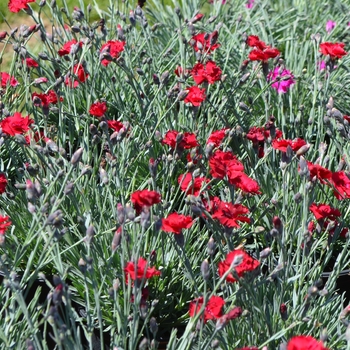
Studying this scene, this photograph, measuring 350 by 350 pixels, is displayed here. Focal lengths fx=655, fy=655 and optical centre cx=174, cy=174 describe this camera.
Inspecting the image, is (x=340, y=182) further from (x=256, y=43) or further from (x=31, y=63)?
(x=31, y=63)

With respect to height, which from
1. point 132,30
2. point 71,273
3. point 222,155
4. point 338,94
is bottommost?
point 338,94

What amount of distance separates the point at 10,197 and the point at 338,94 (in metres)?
1.74

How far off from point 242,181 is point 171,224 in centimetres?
30

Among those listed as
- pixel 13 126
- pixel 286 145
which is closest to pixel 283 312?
pixel 286 145

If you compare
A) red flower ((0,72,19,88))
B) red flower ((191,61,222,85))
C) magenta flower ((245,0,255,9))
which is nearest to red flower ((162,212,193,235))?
red flower ((191,61,222,85))

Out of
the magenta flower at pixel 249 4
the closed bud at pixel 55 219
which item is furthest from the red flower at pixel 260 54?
the magenta flower at pixel 249 4

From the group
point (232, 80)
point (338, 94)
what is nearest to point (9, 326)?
point (232, 80)

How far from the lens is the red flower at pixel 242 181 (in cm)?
165

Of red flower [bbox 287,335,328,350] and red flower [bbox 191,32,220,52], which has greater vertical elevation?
red flower [bbox 191,32,220,52]

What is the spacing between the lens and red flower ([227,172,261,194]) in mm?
1646

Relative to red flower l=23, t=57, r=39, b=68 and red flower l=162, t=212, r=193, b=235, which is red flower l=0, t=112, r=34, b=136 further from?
red flower l=23, t=57, r=39, b=68

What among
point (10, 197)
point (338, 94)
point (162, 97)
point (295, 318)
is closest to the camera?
point (295, 318)

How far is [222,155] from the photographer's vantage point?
5.69ft

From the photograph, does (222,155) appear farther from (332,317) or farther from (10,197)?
(10,197)
